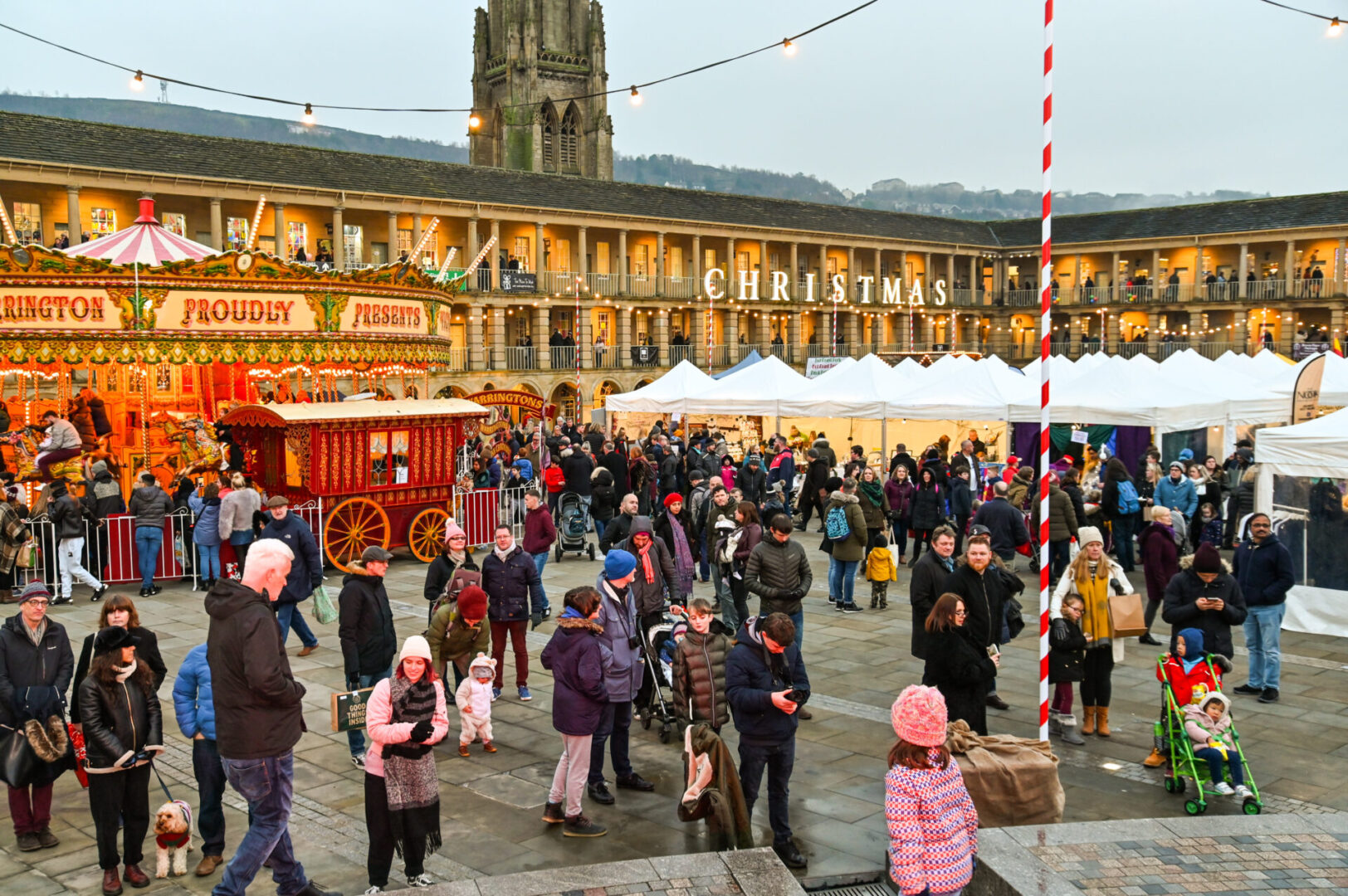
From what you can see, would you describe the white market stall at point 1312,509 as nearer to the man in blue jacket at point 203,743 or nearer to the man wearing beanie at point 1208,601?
the man wearing beanie at point 1208,601

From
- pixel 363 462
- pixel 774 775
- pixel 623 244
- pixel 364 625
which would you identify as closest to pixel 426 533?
pixel 363 462

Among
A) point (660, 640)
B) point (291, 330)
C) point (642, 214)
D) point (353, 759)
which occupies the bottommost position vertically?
point (353, 759)

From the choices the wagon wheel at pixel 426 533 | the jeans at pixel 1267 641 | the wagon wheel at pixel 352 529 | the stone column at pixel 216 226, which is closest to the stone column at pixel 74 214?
the stone column at pixel 216 226

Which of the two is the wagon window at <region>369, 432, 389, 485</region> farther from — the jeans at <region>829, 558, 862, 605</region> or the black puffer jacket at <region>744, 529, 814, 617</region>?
the black puffer jacket at <region>744, 529, 814, 617</region>

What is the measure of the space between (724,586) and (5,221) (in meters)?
13.6

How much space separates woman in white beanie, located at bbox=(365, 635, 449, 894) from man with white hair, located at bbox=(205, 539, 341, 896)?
422mm

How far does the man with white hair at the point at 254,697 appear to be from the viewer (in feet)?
17.2

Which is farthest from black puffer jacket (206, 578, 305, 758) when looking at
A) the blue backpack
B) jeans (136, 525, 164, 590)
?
jeans (136, 525, 164, 590)

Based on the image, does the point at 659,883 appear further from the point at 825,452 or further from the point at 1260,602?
the point at 825,452

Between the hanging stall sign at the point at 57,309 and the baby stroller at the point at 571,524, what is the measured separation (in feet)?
23.1

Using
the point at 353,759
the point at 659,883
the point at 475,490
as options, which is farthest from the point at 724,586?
the point at 475,490

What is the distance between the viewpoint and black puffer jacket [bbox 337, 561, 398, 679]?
7598 millimetres

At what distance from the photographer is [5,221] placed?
56.9 feet

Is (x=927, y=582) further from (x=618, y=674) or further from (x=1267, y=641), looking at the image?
(x=1267, y=641)
